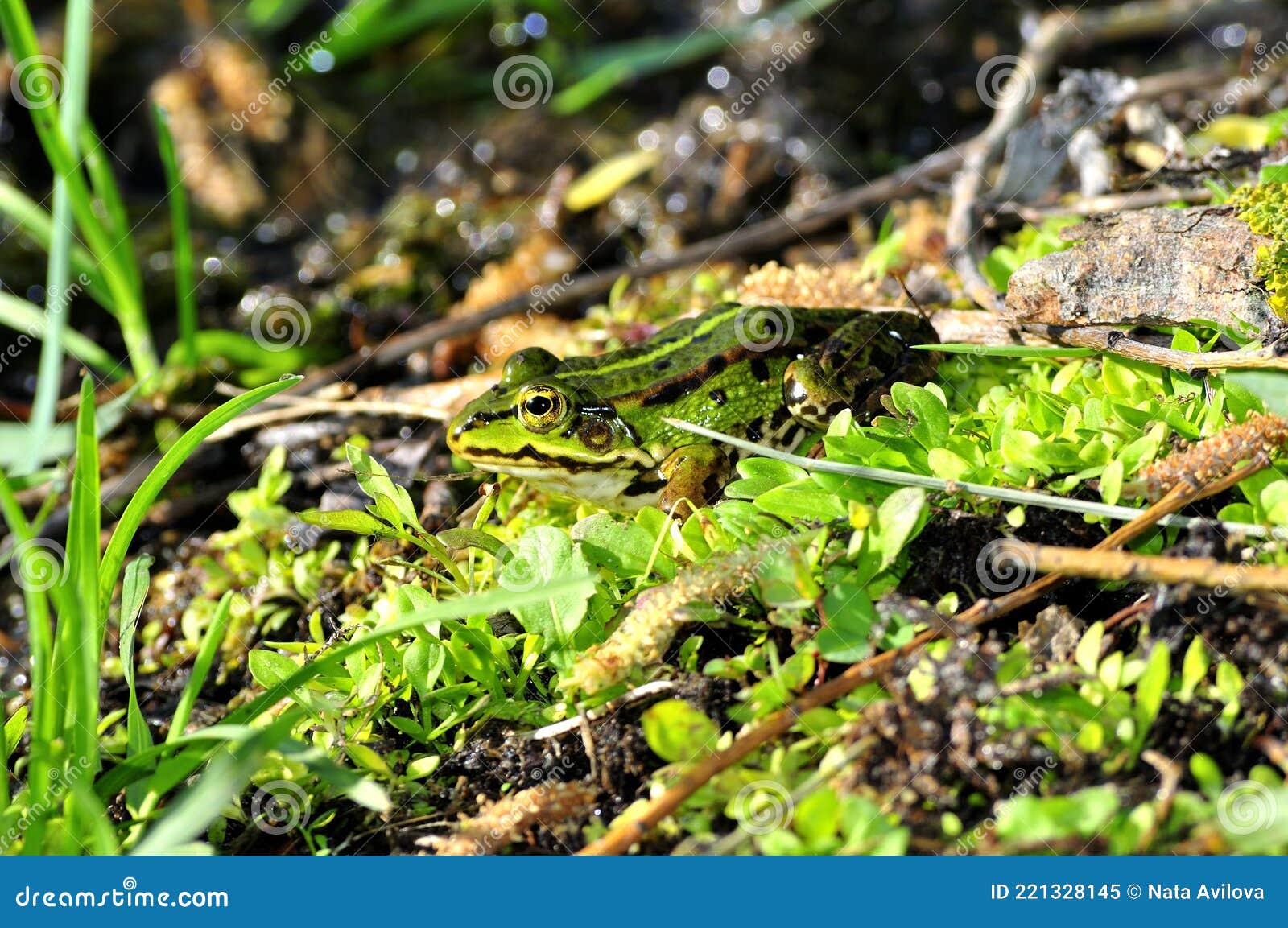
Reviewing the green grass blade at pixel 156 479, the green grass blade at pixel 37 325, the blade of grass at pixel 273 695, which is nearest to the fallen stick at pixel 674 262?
the green grass blade at pixel 37 325

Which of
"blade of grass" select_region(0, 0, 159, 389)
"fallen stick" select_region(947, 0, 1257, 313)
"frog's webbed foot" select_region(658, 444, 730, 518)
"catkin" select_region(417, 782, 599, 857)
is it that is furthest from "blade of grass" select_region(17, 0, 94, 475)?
"fallen stick" select_region(947, 0, 1257, 313)

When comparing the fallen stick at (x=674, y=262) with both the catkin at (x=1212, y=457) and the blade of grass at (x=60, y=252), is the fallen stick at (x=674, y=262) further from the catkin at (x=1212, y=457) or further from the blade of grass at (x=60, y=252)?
the catkin at (x=1212, y=457)

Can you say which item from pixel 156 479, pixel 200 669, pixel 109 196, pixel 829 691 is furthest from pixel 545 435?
pixel 109 196

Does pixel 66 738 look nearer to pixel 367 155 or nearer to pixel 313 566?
pixel 313 566

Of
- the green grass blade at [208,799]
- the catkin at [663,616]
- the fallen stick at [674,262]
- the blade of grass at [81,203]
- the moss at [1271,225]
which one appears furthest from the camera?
the fallen stick at [674,262]

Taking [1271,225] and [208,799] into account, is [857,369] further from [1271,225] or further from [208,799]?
[208,799]

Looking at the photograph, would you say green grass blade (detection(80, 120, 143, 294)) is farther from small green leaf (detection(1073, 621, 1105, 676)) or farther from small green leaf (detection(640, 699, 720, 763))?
small green leaf (detection(1073, 621, 1105, 676))

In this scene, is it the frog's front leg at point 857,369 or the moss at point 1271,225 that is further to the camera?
the frog's front leg at point 857,369

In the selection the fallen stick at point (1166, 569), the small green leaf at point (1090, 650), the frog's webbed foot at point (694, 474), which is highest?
the frog's webbed foot at point (694, 474)
